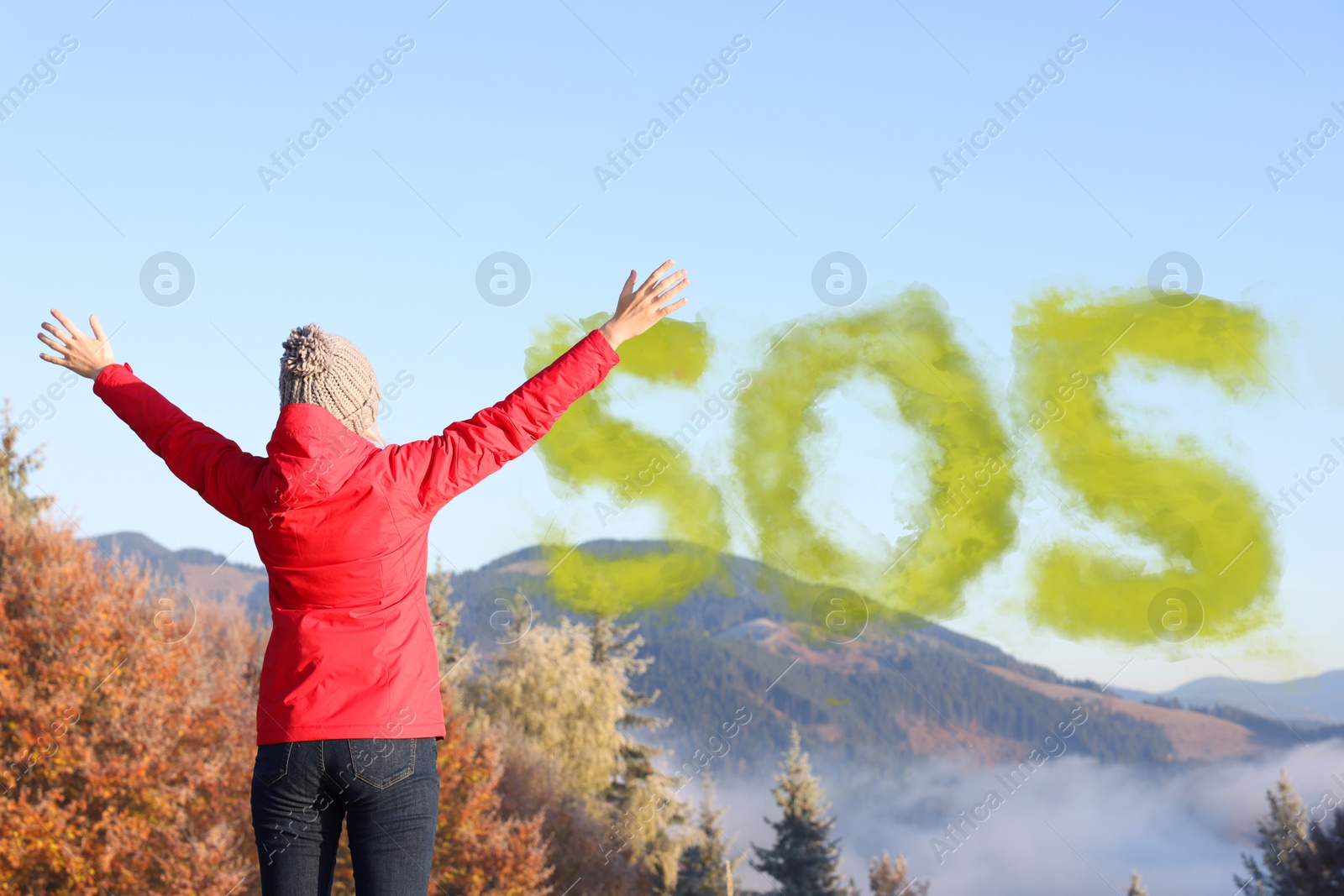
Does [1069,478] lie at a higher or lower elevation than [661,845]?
higher

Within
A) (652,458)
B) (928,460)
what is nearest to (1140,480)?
(928,460)

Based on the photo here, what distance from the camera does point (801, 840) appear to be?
3416 cm

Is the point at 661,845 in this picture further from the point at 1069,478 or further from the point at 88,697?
the point at 1069,478

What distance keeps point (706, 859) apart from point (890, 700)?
1770 inches

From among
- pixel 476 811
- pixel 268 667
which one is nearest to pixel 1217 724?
pixel 476 811

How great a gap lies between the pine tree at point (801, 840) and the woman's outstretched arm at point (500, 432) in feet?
105

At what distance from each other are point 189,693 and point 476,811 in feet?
26.4

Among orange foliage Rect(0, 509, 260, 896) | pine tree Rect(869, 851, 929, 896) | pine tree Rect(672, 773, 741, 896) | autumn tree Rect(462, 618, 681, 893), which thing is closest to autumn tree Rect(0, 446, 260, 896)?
orange foliage Rect(0, 509, 260, 896)

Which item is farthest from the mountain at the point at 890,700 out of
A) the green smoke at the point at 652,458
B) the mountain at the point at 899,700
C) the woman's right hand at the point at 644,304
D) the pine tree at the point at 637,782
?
the woman's right hand at the point at 644,304

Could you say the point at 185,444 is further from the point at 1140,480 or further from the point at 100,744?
the point at 100,744

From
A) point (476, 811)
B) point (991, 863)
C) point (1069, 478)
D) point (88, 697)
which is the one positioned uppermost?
point (1069, 478)

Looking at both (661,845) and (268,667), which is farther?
(661,845)

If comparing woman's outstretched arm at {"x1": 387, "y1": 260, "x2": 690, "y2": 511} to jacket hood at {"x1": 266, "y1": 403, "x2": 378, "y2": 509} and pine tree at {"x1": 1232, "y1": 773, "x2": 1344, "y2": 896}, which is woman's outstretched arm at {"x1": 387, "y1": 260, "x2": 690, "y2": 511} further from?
pine tree at {"x1": 1232, "y1": 773, "x2": 1344, "y2": 896}

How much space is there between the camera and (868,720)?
240 feet
